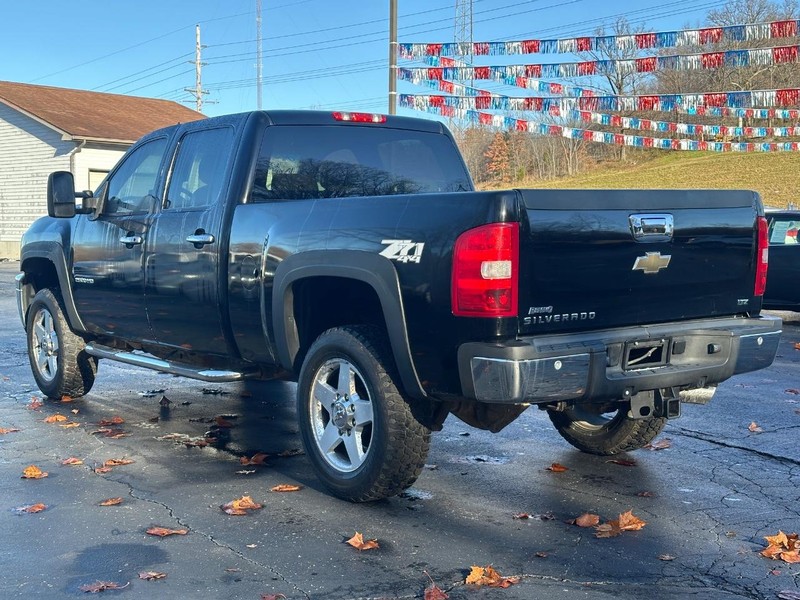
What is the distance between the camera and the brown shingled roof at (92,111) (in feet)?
106

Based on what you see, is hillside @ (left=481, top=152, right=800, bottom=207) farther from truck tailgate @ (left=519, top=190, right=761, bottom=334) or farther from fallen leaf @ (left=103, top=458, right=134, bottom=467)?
fallen leaf @ (left=103, top=458, right=134, bottom=467)

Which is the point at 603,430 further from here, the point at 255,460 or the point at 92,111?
the point at 92,111

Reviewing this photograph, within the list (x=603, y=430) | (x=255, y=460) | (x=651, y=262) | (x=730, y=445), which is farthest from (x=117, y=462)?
(x=730, y=445)

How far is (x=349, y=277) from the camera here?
16.2 ft

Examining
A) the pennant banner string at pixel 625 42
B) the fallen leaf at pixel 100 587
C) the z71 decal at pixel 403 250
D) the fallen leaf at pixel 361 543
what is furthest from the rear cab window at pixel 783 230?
the fallen leaf at pixel 100 587

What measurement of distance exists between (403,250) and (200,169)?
226cm

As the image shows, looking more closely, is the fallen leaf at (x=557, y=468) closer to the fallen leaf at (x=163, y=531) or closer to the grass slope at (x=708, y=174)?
the fallen leaf at (x=163, y=531)

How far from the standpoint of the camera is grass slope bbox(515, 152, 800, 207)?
41719 millimetres

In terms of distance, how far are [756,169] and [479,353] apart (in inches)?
1879

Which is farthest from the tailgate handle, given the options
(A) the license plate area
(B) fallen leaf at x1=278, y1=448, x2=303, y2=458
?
(B) fallen leaf at x1=278, y1=448, x2=303, y2=458

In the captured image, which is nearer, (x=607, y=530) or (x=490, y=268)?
(x=490, y=268)

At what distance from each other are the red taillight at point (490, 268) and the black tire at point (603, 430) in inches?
67.7

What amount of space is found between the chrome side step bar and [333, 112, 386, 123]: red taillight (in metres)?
1.76

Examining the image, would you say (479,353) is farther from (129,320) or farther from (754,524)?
(129,320)
